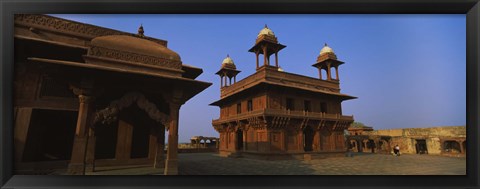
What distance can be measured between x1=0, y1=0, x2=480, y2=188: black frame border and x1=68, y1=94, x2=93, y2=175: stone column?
377 millimetres

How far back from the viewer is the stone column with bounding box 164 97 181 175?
840 centimetres

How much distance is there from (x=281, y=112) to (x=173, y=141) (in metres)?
11.6

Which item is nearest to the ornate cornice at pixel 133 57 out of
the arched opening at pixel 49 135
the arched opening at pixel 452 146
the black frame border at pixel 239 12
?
the black frame border at pixel 239 12

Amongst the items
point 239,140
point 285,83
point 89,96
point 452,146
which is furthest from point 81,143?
point 452,146

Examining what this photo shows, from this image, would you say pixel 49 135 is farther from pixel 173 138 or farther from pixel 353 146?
pixel 353 146

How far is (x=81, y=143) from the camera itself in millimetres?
7402

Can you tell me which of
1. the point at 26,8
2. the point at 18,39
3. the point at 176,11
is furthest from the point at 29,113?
the point at 176,11

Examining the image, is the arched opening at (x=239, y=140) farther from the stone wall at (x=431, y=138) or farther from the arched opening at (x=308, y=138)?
the stone wall at (x=431, y=138)

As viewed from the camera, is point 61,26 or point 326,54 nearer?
point 61,26

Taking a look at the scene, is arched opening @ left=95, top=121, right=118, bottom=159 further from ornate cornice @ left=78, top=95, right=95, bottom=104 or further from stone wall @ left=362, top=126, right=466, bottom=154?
stone wall @ left=362, top=126, right=466, bottom=154

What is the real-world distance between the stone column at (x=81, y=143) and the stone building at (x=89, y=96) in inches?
0.9

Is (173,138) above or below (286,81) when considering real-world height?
below

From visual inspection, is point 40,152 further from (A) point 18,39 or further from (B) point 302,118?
(B) point 302,118

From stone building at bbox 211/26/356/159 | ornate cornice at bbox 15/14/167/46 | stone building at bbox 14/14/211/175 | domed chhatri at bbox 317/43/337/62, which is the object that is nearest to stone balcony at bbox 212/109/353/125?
stone building at bbox 211/26/356/159
